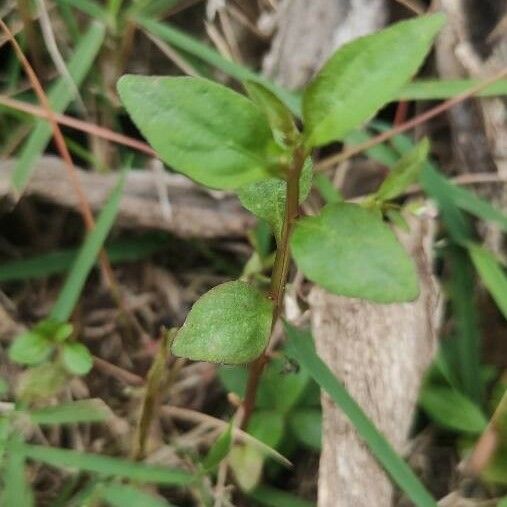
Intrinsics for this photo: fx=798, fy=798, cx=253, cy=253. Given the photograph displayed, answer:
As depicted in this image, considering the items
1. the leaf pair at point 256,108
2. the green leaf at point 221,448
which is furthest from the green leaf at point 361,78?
the green leaf at point 221,448

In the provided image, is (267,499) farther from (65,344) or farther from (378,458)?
(65,344)

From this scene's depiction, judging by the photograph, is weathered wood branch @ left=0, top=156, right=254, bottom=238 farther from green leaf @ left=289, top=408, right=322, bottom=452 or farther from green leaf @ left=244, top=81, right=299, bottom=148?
green leaf @ left=244, top=81, right=299, bottom=148

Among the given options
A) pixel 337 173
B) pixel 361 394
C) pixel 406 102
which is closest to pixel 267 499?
pixel 361 394

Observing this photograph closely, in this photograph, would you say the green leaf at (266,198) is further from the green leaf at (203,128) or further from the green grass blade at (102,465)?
the green grass blade at (102,465)

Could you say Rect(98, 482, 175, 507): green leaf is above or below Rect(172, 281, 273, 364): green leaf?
below

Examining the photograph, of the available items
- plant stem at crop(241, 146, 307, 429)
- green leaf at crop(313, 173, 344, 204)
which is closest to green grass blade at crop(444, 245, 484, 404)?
green leaf at crop(313, 173, 344, 204)
